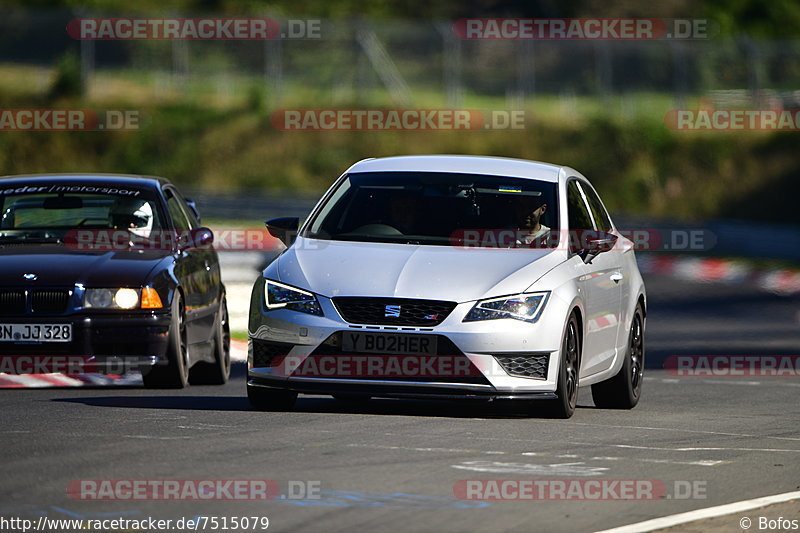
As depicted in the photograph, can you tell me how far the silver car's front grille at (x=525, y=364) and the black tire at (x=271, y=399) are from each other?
1.41 m

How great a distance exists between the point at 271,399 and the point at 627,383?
2804 mm

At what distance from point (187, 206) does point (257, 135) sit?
36.4 meters

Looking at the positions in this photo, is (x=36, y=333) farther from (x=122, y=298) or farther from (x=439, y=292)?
(x=439, y=292)

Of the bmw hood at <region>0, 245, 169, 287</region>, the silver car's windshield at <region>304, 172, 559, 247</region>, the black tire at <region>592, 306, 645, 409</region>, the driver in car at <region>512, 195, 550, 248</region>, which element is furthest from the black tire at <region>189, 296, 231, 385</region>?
the driver in car at <region>512, 195, 550, 248</region>

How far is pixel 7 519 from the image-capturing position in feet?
21.6

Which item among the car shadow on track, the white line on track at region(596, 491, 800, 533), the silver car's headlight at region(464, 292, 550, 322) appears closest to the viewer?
the white line on track at region(596, 491, 800, 533)

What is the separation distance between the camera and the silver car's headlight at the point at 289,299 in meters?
9.87

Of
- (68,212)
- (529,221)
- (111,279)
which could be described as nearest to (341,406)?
(529,221)

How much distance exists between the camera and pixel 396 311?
972 centimetres

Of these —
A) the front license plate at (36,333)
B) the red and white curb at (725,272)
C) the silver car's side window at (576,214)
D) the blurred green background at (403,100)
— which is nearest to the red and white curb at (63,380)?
the front license plate at (36,333)

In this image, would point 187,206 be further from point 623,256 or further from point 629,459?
point 629,459

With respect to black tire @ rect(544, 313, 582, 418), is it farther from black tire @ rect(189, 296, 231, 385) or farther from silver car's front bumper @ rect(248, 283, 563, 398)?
black tire @ rect(189, 296, 231, 385)

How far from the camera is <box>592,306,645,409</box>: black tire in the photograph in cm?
1181

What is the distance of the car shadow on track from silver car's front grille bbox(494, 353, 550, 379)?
585mm
